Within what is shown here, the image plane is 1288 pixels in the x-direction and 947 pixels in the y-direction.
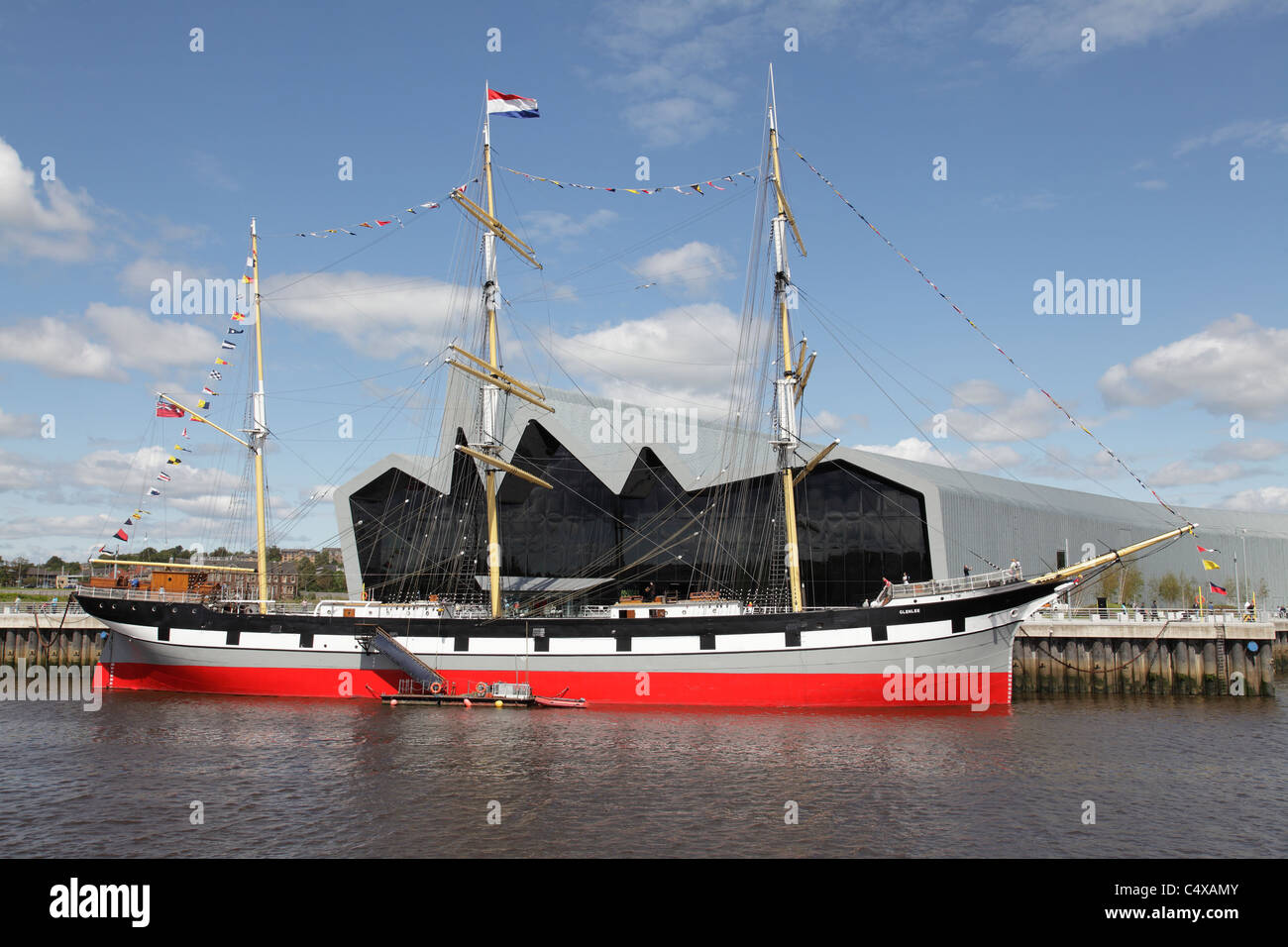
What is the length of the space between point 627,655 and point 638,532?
15817mm

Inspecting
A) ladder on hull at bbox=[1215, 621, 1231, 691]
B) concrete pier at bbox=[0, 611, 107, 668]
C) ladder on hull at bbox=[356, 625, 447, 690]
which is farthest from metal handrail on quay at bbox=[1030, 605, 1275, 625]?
concrete pier at bbox=[0, 611, 107, 668]

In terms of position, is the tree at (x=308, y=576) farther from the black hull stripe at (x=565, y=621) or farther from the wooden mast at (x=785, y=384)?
the wooden mast at (x=785, y=384)

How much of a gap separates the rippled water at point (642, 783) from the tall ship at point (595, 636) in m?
1.63

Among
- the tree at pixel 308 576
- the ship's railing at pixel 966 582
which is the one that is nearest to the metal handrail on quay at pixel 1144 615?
the ship's railing at pixel 966 582

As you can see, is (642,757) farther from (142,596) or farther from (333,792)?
(142,596)

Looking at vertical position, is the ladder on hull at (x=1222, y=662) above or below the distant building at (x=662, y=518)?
below

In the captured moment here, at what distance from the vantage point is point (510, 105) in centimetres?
3444

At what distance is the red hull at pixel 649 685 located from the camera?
28.8m

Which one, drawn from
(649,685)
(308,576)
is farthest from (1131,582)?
(308,576)

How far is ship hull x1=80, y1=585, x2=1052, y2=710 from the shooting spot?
28547mm

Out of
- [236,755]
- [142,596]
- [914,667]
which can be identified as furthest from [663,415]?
[236,755]

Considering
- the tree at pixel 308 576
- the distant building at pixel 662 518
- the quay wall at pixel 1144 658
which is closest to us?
the quay wall at pixel 1144 658

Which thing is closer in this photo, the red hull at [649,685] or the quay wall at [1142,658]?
the red hull at [649,685]

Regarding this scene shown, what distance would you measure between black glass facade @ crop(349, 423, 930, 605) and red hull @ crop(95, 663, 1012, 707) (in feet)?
24.8
